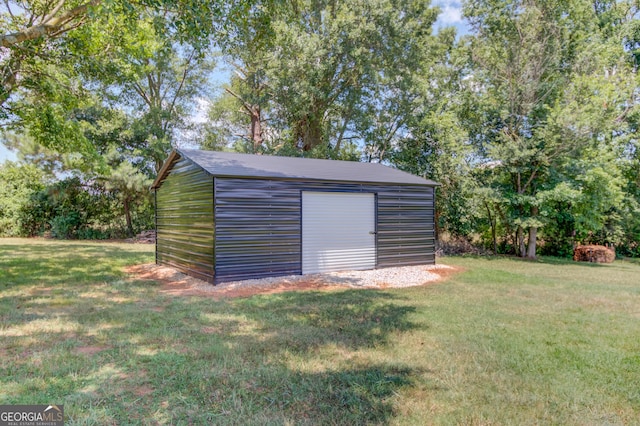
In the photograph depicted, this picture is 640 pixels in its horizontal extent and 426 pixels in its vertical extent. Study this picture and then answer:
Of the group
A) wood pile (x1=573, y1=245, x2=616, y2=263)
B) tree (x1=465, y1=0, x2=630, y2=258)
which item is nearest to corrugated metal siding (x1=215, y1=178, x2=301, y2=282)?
tree (x1=465, y1=0, x2=630, y2=258)

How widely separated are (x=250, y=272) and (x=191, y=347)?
3843mm

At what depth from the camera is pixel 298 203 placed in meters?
8.03

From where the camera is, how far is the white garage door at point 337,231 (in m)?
8.29

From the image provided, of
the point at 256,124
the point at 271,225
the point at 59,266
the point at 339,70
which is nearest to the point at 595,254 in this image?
the point at 271,225

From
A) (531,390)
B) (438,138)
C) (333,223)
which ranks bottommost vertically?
(531,390)

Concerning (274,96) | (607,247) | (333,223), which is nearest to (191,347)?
(333,223)

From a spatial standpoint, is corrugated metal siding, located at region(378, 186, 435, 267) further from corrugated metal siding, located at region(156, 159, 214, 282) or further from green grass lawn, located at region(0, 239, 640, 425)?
corrugated metal siding, located at region(156, 159, 214, 282)

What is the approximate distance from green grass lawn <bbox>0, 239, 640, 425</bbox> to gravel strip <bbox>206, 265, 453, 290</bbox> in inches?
44.5

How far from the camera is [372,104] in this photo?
16.9m

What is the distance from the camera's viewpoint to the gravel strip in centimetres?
710

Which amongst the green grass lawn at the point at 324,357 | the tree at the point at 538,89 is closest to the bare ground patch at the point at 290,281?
the green grass lawn at the point at 324,357

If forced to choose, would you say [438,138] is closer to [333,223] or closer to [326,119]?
[326,119]

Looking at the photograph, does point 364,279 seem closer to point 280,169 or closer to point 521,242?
point 280,169

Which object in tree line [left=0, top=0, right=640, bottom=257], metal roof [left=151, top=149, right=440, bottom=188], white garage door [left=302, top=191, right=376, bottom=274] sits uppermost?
tree line [left=0, top=0, right=640, bottom=257]
